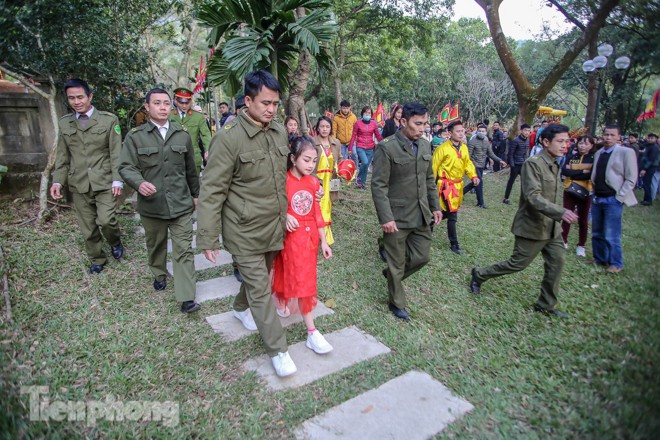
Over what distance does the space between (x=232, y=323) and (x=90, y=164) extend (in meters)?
2.39

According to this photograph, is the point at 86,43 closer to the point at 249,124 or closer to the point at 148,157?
the point at 148,157

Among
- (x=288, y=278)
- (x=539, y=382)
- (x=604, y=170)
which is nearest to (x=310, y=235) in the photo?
(x=288, y=278)

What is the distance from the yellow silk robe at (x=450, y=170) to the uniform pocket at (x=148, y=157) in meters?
3.54

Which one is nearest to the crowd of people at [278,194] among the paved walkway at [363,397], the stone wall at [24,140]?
the paved walkway at [363,397]

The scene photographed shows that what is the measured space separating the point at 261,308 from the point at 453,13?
1332 centimetres

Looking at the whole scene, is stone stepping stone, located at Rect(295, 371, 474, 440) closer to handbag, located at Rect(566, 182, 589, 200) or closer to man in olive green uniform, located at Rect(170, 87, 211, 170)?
man in olive green uniform, located at Rect(170, 87, 211, 170)

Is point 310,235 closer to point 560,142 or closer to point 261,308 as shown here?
point 261,308

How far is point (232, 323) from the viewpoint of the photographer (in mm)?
3309

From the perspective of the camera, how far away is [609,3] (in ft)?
6.14

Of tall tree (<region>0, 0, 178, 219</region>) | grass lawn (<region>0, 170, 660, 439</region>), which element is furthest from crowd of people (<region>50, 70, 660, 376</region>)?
tall tree (<region>0, 0, 178, 219</region>)

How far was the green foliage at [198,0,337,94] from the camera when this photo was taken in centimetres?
441

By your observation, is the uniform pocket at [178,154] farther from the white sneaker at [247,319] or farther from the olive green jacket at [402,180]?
the olive green jacket at [402,180]

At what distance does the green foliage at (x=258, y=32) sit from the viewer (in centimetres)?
441

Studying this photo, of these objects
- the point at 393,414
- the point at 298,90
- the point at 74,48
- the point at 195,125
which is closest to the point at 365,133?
the point at 298,90
